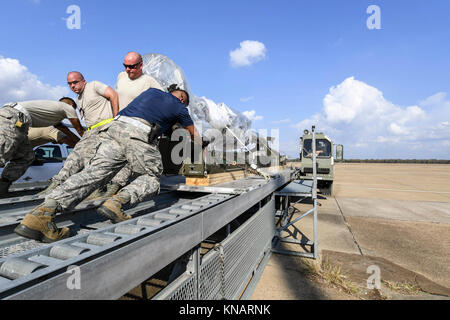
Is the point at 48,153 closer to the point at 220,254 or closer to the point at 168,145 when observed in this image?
the point at 168,145

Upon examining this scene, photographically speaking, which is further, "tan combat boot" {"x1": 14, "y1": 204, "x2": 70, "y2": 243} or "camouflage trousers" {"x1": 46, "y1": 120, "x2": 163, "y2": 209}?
"camouflage trousers" {"x1": 46, "y1": 120, "x2": 163, "y2": 209}

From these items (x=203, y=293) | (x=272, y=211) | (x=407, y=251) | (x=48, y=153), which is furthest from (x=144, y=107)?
(x=407, y=251)

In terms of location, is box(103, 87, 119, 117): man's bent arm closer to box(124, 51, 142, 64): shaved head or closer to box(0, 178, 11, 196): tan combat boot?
box(124, 51, 142, 64): shaved head

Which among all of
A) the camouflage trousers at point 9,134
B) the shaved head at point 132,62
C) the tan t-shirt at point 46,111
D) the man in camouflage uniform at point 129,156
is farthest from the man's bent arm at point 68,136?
the man in camouflage uniform at point 129,156

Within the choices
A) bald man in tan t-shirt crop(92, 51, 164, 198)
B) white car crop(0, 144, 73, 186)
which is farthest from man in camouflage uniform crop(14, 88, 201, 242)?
white car crop(0, 144, 73, 186)

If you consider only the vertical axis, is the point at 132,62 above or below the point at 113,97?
above

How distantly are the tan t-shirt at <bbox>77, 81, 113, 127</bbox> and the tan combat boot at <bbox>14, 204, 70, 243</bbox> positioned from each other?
6.70 feet

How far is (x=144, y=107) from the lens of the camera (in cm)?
238

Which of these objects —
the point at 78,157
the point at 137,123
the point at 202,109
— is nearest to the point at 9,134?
the point at 78,157

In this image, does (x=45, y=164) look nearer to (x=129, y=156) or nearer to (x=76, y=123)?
(x=76, y=123)

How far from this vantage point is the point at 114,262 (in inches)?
41.0

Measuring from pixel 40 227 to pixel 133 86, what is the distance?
7.19ft

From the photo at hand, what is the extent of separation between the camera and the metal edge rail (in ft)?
2.62
